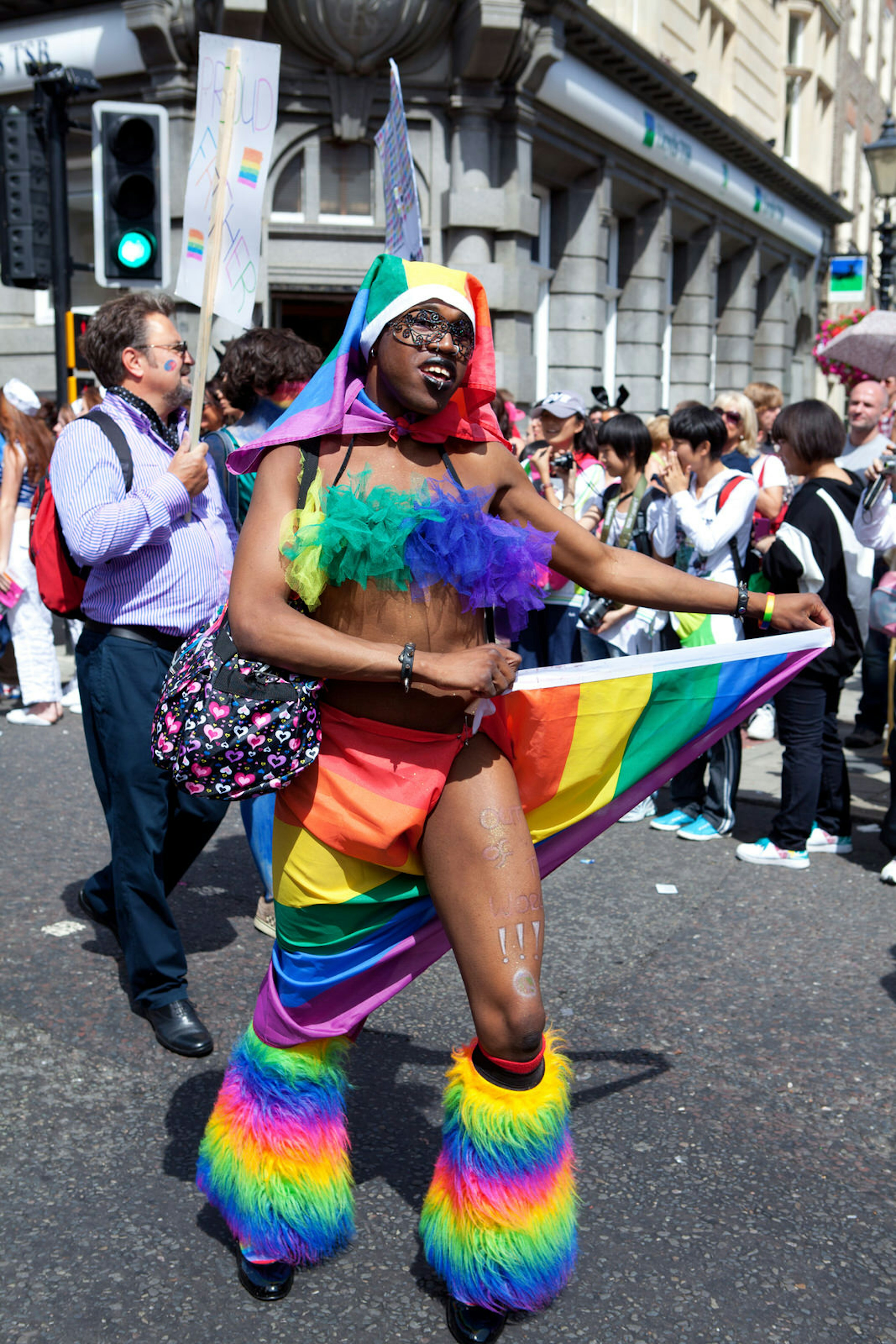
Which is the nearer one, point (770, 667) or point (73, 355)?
point (770, 667)

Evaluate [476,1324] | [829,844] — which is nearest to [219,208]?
[476,1324]

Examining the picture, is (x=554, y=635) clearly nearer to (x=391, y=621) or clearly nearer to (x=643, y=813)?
(x=643, y=813)

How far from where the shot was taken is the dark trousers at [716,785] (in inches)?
233

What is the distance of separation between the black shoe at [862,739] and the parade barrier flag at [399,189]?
518 centimetres

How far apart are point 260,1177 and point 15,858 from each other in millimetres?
3220

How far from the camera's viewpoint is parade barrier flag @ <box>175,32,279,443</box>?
12.0ft

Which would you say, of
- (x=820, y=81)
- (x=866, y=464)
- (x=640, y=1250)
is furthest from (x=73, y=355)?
(x=820, y=81)

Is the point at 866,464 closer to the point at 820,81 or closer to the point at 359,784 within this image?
the point at 359,784

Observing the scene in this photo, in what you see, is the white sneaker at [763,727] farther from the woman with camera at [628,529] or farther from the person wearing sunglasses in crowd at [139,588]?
the person wearing sunglasses in crowd at [139,588]

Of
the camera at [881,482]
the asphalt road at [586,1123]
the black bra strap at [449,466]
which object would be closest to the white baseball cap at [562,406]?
the camera at [881,482]

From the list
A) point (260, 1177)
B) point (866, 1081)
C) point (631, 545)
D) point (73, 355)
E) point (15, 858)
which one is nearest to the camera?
point (260, 1177)

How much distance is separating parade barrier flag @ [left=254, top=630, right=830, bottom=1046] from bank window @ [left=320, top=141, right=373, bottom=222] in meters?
11.8

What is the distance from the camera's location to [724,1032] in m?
3.80

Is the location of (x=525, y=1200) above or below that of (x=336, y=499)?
below
